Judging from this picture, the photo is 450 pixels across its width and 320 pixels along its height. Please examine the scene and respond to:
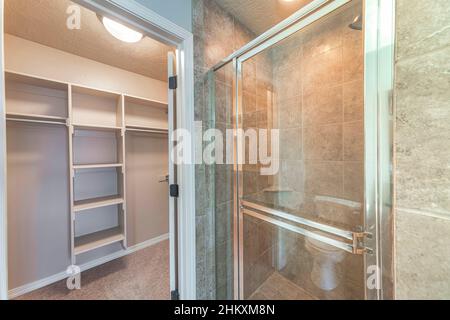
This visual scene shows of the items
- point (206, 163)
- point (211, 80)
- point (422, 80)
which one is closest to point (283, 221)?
point (206, 163)

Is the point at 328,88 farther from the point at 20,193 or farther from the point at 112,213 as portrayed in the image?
the point at 20,193

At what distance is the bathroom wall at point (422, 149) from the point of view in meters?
0.37

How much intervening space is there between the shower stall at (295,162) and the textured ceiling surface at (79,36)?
1.04 m

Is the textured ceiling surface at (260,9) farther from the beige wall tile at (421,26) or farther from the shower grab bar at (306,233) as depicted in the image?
the shower grab bar at (306,233)

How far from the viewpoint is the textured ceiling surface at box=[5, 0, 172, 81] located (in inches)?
48.8

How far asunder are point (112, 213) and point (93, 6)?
2.07 metres

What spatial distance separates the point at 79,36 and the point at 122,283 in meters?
2.31

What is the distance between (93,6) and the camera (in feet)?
2.66

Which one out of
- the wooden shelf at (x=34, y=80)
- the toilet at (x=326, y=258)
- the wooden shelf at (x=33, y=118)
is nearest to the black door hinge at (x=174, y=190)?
the toilet at (x=326, y=258)

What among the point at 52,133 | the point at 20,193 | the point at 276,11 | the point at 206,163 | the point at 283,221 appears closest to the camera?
the point at 283,221

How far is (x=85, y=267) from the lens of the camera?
6.23 ft

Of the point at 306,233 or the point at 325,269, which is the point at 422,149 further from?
the point at 325,269

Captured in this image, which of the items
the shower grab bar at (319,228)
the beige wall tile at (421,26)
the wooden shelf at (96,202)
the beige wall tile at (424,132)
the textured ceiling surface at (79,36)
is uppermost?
the textured ceiling surface at (79,36)

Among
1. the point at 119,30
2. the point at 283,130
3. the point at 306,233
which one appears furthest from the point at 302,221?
the point at 119,30
